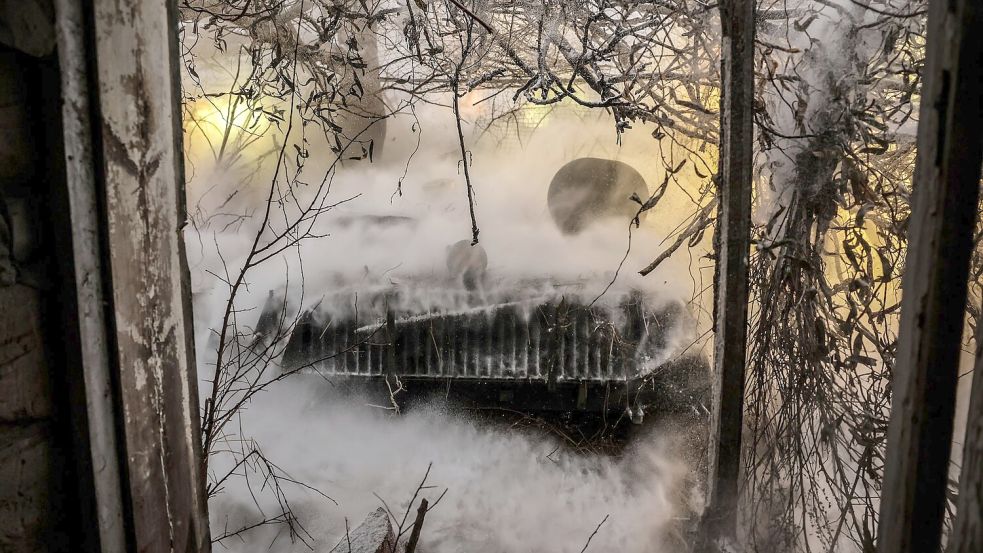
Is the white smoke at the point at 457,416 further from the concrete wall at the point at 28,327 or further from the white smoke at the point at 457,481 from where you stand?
the concrete wall at the point at 28,327

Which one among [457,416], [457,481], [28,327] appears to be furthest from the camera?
[457,416]

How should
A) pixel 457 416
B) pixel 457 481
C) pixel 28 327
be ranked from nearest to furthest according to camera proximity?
pixel 28 327 → pixel 457 481 → pixel 457 416

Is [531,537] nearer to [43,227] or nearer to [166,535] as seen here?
[166,535]

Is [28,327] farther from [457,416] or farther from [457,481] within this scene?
[457,416]

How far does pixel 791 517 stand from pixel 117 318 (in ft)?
10.8

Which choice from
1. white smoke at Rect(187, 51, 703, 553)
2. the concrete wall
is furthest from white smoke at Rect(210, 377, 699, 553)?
the concrete wall

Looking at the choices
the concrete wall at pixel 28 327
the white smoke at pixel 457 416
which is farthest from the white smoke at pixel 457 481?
the concrete wall at pixel 28 327

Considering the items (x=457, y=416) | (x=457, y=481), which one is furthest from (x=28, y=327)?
(x=457, y=416)

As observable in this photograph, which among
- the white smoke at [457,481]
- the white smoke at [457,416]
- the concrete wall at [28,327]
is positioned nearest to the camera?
the concrete wall at [28,327]

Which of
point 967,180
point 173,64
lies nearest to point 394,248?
point 173,64

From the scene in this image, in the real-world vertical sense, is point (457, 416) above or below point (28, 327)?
below

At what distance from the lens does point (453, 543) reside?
448 cm

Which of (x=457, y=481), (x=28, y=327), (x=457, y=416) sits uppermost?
(x=28, y=327)

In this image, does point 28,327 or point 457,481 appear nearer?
point 28,327
